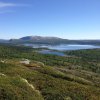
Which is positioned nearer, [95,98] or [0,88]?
Answer: [0,88]

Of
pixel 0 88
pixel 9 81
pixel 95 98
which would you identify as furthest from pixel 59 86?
pixel 0 88

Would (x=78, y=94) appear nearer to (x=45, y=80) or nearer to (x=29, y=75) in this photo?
(x=45, y=80)

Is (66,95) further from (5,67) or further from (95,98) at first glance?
(5,67)

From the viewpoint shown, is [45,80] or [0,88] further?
[45,80]

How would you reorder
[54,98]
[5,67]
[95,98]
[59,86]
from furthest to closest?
[5,67] → [59,86] → [95,98] → [54,98]

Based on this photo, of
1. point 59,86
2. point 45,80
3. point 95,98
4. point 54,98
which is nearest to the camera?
point 54,98

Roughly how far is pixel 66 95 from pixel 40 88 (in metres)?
5.20

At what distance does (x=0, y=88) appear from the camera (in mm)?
33406

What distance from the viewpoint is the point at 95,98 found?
3838 cm

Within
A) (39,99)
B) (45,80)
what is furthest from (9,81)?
(45,80)

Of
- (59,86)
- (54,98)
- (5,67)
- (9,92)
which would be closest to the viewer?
(9,92)

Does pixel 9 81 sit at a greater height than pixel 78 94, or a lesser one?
greater

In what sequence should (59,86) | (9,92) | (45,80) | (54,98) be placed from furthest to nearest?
1. (45,80)
2. (59,86)
3. (54,98)
4. (9,92)

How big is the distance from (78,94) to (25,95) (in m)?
10.4
